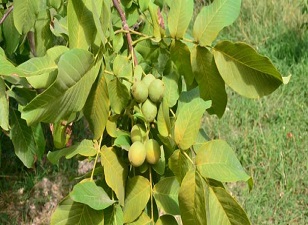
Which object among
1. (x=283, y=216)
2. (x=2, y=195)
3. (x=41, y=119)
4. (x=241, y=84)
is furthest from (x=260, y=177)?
(x=41, y=119)

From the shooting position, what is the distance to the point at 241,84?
0.99 m

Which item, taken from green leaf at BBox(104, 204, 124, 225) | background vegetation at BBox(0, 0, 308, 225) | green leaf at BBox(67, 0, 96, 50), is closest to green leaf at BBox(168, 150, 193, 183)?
green leaf at BBox(104, 204, 124, 225)

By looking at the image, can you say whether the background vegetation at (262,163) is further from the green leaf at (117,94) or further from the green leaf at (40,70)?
the green leaf at (40,70)

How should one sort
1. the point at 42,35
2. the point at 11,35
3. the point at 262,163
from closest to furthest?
the point at 42,35, the point at 11,35, the point at 262,163

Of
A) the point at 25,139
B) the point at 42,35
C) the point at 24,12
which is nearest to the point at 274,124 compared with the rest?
the point at 25,139

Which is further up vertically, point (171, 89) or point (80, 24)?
point (80, 24)

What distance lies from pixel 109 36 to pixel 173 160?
26 centimetres

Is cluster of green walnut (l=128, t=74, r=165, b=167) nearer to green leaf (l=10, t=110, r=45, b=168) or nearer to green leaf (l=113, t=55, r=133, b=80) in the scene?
green leaf (l=113, t=55, r=133, b=80)

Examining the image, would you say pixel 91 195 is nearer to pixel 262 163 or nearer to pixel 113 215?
pixel 113 215

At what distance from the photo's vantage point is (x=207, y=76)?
1.06m

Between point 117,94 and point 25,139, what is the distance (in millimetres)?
676

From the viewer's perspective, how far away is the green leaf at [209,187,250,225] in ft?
2.91

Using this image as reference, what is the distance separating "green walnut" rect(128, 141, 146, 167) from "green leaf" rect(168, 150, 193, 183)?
0.06m

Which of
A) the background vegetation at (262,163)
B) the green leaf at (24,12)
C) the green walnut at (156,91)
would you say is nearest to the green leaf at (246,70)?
the green walnut at (156,91)
